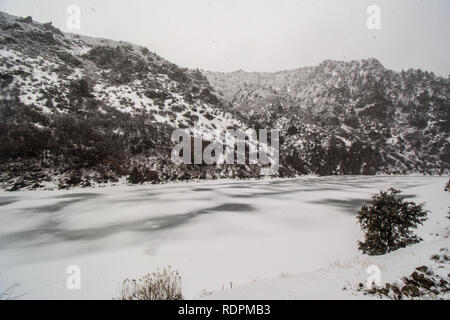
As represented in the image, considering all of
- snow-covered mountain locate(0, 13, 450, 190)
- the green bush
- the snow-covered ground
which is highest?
snow-covered mountain locate(0, 13, 450, 190)

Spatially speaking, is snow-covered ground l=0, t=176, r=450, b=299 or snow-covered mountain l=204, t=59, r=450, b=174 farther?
snow-covered mountain l=204, t=59, r=450, b=174

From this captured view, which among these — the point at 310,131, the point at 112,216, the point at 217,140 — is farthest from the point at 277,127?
the point at 112,216

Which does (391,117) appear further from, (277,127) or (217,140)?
(217,140)

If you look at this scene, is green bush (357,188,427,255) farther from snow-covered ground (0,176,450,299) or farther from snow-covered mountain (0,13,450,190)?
snow-covered mountain (0,13,450,190)

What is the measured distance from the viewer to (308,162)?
48125 mm

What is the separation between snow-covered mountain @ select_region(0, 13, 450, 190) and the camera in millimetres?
23578

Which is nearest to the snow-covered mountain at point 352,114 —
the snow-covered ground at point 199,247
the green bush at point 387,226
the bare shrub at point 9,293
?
the snow-covered ground at point 199,247

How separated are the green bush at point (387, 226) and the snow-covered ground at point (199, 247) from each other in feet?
1.77

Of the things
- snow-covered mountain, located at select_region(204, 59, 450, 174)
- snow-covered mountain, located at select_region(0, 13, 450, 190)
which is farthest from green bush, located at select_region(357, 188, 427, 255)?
snow-covered mountain, located at select_region(204, 59, 450, 174)

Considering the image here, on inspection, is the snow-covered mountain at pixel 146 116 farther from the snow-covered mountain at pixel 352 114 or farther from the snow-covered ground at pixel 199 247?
the snow-covered ground at pixel 199 247

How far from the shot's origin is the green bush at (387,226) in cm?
805

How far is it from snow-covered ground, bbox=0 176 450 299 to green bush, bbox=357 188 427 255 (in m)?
0.54

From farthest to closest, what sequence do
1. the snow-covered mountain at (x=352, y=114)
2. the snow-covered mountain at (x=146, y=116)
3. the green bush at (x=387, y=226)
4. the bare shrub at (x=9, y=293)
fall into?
the snow-covered mountain at (x=352, y=114), the snow-covered mountain at (x=146, y=116), the green bush at (x=387, y=226), the bare shrub at (x=9, y=293)
